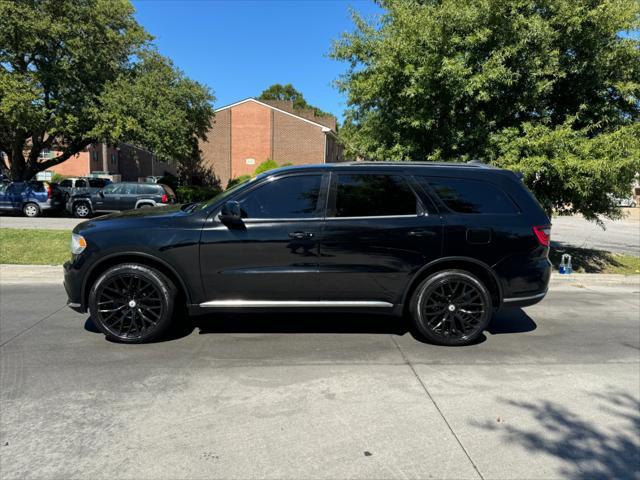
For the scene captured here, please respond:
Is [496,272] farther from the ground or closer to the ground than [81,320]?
farther from the ground

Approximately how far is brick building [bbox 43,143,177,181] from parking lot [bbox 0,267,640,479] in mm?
48044

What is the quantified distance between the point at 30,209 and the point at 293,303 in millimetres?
18922

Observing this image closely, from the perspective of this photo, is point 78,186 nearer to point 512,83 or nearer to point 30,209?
point 30,209

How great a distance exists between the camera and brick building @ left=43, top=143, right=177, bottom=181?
50.8 m

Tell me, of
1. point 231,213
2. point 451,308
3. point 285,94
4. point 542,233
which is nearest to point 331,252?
point 231,213

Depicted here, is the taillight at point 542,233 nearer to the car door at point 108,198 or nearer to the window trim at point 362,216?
the window trim at point 362,216

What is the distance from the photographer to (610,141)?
805cm

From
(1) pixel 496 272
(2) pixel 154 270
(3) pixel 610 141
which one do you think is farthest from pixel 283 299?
(3) pixel 610 141

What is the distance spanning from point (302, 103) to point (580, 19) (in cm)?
7311

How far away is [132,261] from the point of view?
459cm

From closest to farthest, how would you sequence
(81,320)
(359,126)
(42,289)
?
(81,320)
(42,289)
(359,126)

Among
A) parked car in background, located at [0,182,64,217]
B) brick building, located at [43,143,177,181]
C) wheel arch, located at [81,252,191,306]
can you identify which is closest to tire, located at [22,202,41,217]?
parked car in background, located at [0,182,64,217]

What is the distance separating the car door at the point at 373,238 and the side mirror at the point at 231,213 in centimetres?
84

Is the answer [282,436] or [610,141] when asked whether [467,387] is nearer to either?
[282,436]
